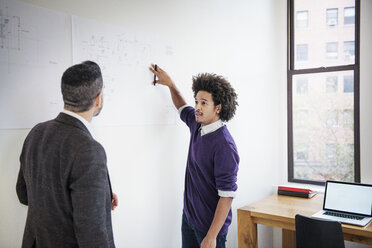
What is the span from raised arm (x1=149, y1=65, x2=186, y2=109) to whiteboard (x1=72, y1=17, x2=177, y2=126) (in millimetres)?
39

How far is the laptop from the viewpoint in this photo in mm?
2389

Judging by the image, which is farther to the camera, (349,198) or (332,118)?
(332,118)

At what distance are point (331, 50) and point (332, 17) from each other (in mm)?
320

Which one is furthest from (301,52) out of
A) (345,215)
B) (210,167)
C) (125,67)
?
(125,67)

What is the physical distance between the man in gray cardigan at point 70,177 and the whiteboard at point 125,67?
53 centimetres

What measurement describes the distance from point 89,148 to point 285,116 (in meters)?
2.70

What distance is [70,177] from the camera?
3.83 ft

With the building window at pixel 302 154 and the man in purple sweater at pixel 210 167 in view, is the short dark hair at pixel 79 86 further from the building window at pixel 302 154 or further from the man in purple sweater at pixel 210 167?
the building window at pixel 302 154

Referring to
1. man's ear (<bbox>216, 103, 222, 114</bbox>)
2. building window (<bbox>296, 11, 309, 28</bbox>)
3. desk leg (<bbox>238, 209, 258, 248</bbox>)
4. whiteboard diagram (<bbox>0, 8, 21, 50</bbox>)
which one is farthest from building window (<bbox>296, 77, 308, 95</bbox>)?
whiteboard diagram (<bbox>0, 8, 21, 50</bbox>)

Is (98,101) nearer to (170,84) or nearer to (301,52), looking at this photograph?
(170,84)

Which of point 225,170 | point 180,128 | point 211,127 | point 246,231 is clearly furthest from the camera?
point 246,231

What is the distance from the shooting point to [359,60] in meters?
→ 3.02

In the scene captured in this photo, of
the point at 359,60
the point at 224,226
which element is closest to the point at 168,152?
the point at 224,226

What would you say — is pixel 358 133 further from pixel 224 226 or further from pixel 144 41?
pixel 144 41
